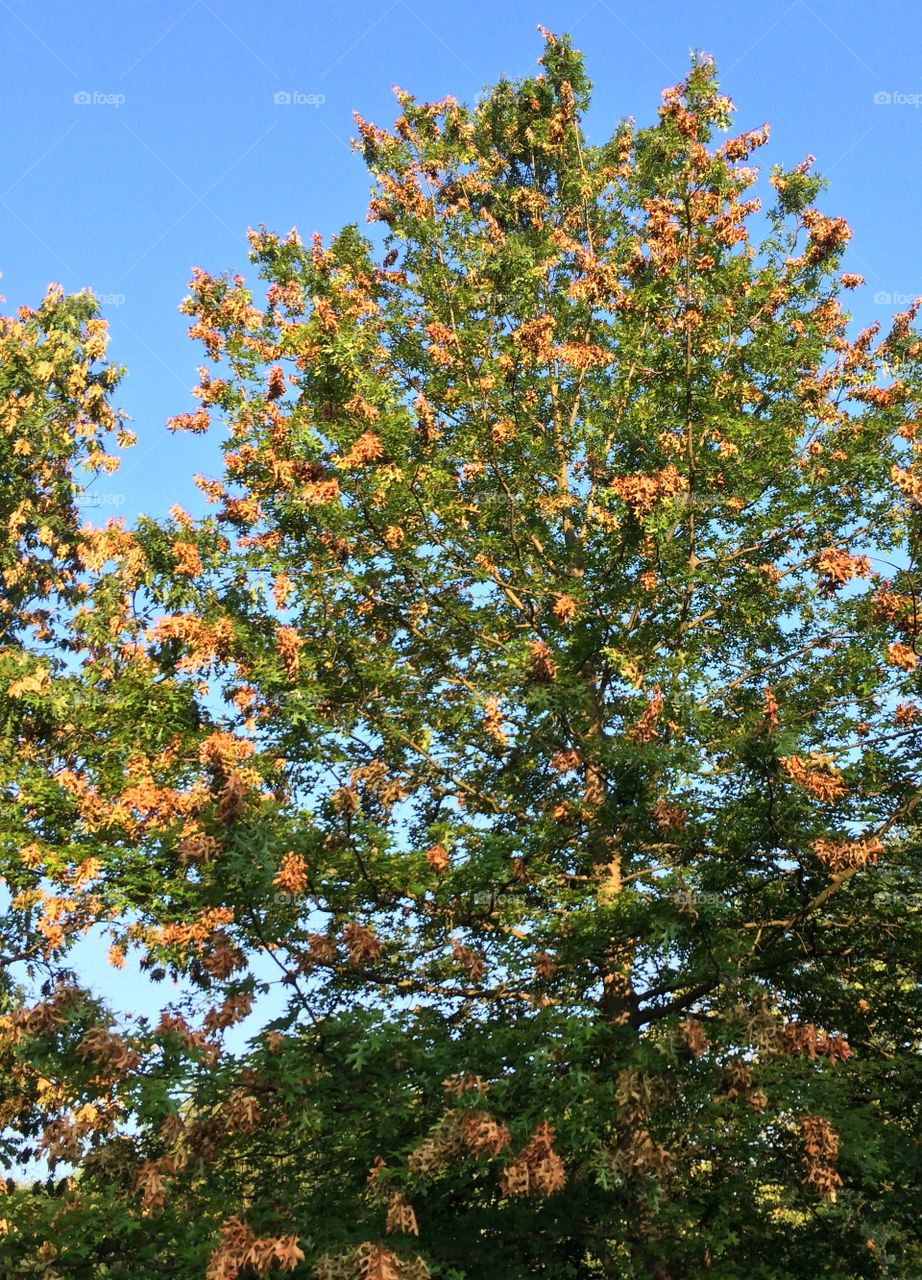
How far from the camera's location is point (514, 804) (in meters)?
11.8

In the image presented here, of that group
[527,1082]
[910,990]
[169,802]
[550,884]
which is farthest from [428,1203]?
[910,990]

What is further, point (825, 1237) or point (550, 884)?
→ point (550, 884)

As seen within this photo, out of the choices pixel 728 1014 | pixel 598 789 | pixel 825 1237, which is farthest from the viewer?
pixel 598 789

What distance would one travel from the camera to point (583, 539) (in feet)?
47.1

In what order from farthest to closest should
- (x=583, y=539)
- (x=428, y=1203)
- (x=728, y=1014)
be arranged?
(x=583, y=539)
(x=428, y=1203)
(x=728, y=1014)

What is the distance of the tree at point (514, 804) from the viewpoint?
24.8ft

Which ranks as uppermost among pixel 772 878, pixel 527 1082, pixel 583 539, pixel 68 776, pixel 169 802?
pixel 583 539

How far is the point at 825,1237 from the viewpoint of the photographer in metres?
9.31

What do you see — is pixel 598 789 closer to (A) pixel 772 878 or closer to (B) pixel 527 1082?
(A) pixel 772 878

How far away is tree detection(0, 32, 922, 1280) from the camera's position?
7.55 metres

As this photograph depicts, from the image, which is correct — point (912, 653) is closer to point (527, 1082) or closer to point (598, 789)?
point (598, 789)

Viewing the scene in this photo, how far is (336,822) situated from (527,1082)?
137 inches

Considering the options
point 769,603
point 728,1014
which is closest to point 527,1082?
point 728,1014

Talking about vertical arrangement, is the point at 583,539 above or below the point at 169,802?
above
